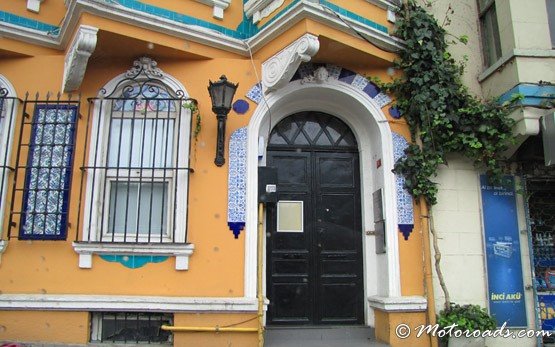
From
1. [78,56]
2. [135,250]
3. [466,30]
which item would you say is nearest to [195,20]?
[78,56]

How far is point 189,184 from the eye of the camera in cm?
564

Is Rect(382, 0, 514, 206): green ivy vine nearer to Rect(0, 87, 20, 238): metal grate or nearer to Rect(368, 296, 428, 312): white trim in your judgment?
Rect(368, 296, 428, 312): white trim

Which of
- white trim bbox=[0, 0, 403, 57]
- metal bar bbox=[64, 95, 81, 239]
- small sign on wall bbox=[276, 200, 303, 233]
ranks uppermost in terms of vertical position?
white trim bbox=[0, 0, 403, 57]

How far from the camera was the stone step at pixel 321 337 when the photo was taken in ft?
18.2

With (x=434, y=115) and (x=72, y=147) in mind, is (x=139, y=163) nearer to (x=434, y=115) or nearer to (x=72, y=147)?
(x=72, y=147)

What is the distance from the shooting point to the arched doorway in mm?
6180

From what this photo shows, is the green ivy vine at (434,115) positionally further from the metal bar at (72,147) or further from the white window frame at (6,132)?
the white window frame at (6,132)

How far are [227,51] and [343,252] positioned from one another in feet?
10.3

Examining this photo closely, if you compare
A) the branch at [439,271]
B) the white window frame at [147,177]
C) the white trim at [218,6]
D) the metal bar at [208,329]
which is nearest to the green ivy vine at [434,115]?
the branch at [439,271]

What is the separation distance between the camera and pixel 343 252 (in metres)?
6.35

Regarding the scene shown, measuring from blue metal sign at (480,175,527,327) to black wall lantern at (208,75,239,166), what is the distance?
3511mm

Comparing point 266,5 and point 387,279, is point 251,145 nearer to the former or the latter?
point 266,5

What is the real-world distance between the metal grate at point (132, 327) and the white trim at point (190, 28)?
11.2 feet

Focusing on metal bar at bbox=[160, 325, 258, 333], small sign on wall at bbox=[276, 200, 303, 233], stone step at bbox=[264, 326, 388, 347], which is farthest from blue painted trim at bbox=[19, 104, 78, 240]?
stone step at bbox=[264, 326, 388, 347]
